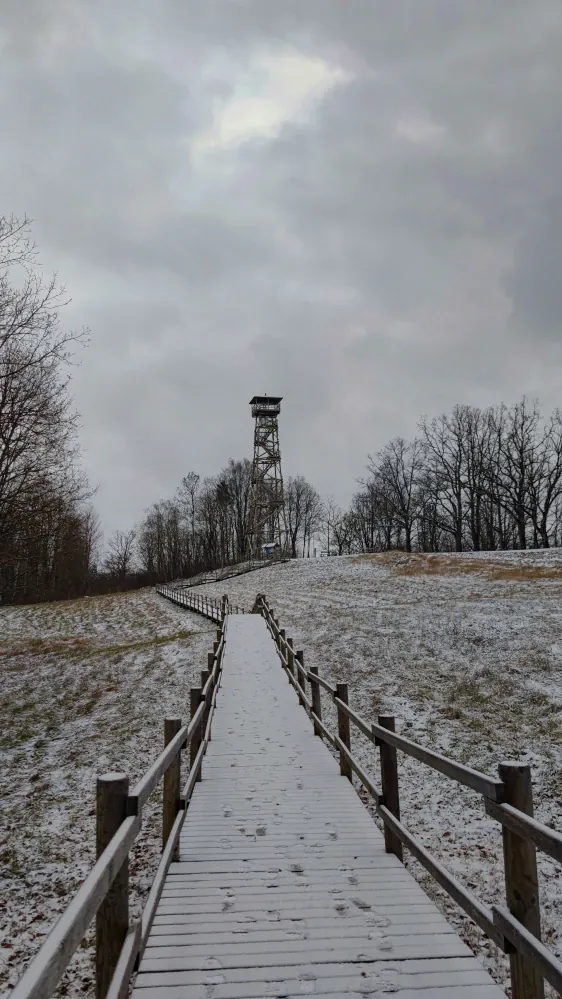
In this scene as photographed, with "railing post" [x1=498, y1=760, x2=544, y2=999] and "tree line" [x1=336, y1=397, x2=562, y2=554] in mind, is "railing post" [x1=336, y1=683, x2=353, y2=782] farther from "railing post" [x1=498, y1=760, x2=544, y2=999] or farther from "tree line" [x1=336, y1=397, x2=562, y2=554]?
"tree line" [x1=336, y1=397, x2=562, y2=554]

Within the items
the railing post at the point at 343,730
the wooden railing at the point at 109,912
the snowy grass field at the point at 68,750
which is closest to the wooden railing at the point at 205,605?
the snowy grass field at the point at 68,750

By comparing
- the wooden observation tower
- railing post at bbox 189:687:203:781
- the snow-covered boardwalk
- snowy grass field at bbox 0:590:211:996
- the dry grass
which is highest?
the wooden observation tower

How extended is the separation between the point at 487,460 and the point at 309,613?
3397 cm

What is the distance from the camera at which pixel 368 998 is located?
2770 millimetres

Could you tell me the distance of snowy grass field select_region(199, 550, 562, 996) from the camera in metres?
6.09

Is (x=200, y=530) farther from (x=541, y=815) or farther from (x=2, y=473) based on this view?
(x=541, y=815)

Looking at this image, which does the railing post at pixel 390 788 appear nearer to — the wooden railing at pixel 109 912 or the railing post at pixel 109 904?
the wooden railing at pixel 109 912

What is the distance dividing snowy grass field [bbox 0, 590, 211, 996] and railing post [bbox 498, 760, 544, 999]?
3.34 metres

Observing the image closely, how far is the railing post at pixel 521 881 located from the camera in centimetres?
241

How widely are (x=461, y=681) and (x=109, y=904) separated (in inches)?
416

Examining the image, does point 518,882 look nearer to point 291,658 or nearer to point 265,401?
point 291,658

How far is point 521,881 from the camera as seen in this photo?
2.54 metres

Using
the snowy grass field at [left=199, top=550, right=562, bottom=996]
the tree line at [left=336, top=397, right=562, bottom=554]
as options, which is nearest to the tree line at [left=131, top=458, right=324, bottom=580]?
the tree line at [left=336, top=397, right=562, bottom=554]

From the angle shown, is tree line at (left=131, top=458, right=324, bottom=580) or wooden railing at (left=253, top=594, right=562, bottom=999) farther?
tree line at (left=131, top=458, right=324, bottom=580)
